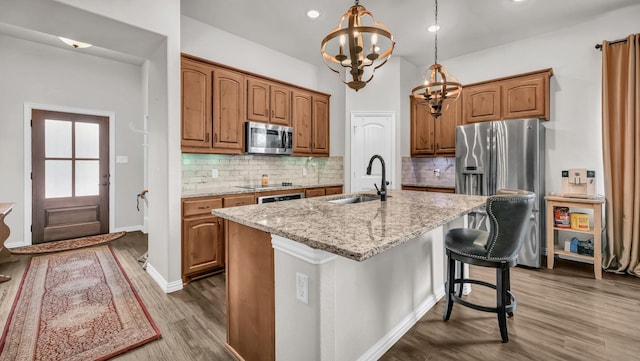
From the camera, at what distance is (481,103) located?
13.5ft

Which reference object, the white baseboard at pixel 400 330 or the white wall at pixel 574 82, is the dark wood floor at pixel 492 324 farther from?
the white wall at pixel 574 82

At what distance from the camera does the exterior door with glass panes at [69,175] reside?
4.49 metres

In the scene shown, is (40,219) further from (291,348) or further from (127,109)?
(291,348)

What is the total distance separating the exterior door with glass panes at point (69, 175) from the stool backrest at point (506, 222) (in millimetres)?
5972

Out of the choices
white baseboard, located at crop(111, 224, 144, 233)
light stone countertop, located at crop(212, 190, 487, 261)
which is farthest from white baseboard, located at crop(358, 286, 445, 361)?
white baseboard, located at crop(111, 224, 144, 233)

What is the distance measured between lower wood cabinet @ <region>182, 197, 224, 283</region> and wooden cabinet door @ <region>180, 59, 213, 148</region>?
2.45ft

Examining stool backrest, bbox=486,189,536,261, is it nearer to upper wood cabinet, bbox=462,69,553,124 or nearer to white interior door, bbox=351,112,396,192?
upper wood cabinet, bbox=462,69,553,124

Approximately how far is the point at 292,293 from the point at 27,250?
16.2 ft

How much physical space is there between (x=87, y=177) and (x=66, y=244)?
120 cm

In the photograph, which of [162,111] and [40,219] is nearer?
[162,111]

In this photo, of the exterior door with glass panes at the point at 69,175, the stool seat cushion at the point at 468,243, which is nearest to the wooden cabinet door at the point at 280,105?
the stool seat cushion at the point at 468,243

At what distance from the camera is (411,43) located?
13.8 feet

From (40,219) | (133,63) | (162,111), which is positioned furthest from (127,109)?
(162,111)

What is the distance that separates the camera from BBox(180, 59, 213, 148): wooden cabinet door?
3.17m
